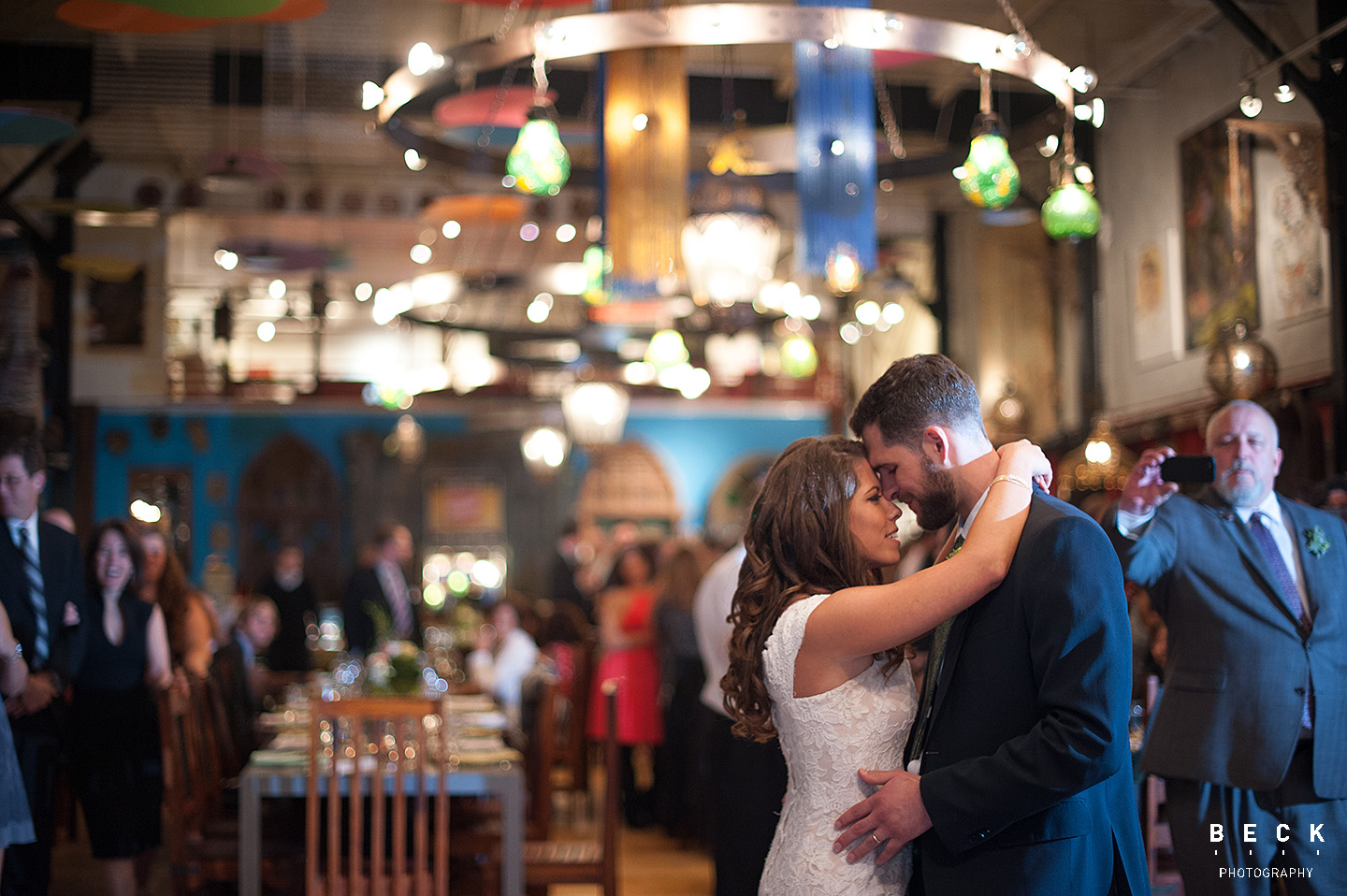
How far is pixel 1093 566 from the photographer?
6.83ft

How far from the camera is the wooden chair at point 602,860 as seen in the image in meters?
4.12

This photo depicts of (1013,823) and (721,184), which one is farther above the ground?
(721,184)

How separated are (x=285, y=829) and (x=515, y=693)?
116 inches

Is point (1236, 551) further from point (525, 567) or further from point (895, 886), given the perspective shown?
point (525, 567)

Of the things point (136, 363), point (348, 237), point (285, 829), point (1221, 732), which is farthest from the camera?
point (348, 237)

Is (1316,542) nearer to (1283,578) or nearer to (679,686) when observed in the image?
(1283,578)

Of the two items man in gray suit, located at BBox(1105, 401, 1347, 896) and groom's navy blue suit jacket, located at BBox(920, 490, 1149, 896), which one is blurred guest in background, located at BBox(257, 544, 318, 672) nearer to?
man in gray suit, located at BBox(1105, 401, 1347, 896)

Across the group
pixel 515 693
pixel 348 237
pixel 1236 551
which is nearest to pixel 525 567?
pixel 348 237

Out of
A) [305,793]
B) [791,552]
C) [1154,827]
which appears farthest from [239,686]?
[791,552]

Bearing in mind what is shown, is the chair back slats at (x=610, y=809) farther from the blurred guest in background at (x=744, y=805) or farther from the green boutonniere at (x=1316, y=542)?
the green boutonniere at (x=1316, y=542)

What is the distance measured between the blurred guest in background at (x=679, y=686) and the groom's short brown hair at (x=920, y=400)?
15.2ft

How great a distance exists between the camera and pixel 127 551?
473 cm

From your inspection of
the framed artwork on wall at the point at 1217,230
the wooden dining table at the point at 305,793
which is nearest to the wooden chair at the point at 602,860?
the wooden dining table at the point at 305,793

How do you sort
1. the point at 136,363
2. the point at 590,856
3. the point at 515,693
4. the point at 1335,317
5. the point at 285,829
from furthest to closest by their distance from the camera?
the point at 515,693, the point at 1335,317, the point at 136,363, the point at 285,829, the point at 590,856
